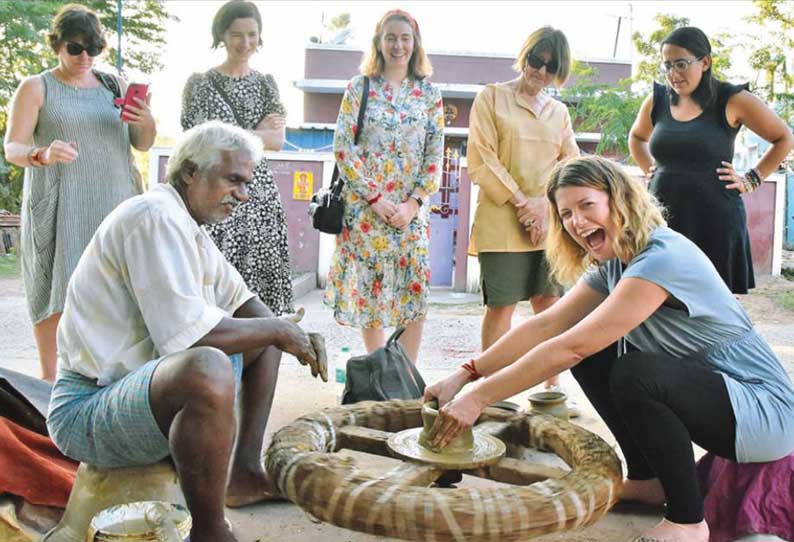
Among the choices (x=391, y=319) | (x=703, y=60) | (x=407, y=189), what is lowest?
(x=391, y=319)

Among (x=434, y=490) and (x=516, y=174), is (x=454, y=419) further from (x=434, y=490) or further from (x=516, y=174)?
(x=516, y=174)

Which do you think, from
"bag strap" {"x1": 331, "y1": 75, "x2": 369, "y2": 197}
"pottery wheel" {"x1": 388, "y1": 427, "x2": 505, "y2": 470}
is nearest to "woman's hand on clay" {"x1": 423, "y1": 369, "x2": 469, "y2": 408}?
"pottery wheel" {"x1": 388, "y1": 427, "x2": 505, "y2": 470}

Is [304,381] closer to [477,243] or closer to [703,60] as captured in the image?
[477,243]

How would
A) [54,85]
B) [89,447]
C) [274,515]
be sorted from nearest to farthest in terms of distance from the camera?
[89,447] < [274,515] < [54,85]

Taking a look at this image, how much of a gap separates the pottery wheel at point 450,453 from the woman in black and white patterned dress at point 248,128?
1.66 m

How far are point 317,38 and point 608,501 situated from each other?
77.5ft

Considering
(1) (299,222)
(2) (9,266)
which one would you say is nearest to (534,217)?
(1) (299,222)

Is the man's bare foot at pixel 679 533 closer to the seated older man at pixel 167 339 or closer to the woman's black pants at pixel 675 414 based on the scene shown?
the woman's black pants at pixel 675 414

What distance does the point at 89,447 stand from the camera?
2.24 m

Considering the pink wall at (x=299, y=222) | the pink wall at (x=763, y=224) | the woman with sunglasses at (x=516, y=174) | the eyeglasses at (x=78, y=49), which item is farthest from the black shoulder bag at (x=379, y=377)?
the pink wall at (x=763, y=224)

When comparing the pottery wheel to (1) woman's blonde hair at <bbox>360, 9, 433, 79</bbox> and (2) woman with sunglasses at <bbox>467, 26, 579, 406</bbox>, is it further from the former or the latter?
(1) woman's blonde hair at <bbox>360, 9, 433, 79</bbox>

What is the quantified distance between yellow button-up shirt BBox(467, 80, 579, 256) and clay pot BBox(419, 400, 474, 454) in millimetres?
1764

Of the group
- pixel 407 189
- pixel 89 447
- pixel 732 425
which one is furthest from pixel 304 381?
pixel 732 425

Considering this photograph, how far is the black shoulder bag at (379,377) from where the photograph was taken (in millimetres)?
3203
